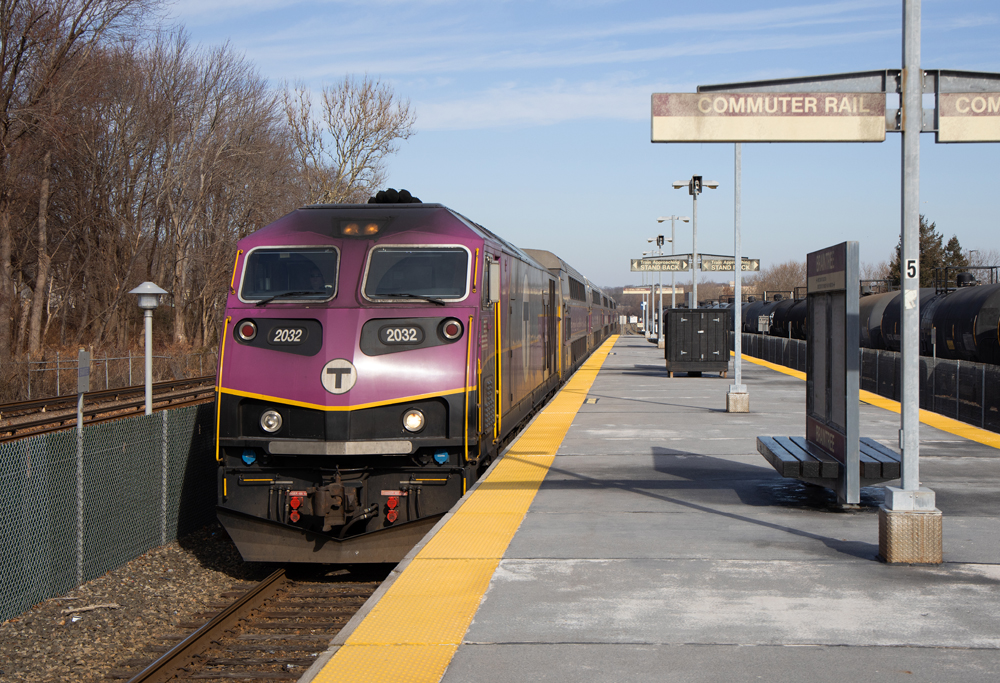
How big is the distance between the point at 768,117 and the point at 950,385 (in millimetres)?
13264

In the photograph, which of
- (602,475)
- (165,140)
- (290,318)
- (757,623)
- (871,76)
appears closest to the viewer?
(757,623)

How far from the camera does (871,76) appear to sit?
6.99m

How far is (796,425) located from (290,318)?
31.3 ft

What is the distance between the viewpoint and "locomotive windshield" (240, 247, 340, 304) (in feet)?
29.7

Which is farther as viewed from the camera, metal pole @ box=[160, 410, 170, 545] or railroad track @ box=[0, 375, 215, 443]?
railroad track @ box=[0, 375, 215, 443]

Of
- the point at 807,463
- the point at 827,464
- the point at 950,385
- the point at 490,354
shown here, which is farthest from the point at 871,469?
the point at 950,385

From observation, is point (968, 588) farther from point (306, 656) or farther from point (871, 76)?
point (306, 656)

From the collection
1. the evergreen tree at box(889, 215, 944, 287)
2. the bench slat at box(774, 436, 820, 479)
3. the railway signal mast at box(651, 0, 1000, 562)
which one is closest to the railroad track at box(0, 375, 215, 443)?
the bench slat at box(774, 436, 820, 479)

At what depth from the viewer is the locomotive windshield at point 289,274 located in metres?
9.04

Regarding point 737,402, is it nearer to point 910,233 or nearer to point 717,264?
point 910,233

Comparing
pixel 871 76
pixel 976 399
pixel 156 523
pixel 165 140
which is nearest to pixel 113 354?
pixel 165 140

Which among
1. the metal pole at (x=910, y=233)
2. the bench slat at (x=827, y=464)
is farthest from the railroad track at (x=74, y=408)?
the metal pole at (x=910, y=233)

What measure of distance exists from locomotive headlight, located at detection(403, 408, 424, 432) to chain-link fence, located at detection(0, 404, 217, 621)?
3543 millimetres

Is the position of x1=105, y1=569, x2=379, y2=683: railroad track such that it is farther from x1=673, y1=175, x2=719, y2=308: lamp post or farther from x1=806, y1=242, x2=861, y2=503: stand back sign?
x1=673, y1=175, x2=719, y2=308: lamp post
